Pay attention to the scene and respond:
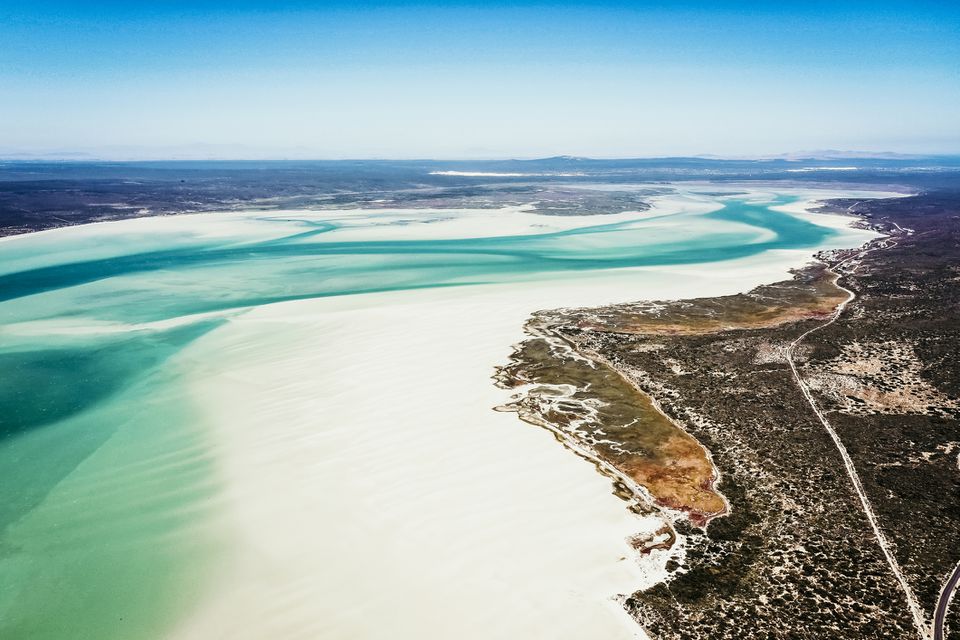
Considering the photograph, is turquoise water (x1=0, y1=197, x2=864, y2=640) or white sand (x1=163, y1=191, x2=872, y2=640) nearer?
white sand (x1=163, y1=191, x2=872, y2=640)

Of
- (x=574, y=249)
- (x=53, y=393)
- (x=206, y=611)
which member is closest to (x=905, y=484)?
(x=206, y=611)

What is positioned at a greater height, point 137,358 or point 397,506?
point 137,358

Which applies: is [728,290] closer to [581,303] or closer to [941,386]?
[581,303]

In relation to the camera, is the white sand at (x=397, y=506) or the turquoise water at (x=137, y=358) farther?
the turquoise water at (x=137, y=358)
